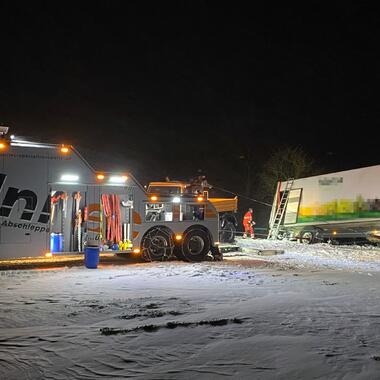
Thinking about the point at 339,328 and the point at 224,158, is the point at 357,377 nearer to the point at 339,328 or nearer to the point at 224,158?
the point at 339,328

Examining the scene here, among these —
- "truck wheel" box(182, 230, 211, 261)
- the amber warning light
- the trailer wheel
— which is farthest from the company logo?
the trailer wheel

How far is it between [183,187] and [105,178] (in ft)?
22.4

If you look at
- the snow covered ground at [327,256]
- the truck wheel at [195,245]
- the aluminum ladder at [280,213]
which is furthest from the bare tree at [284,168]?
the truck wheel at [195,245]

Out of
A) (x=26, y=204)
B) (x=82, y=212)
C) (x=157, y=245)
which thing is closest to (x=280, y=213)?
(x=157, y=245)

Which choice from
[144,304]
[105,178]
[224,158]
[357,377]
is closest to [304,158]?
[224,158]

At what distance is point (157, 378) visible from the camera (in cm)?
520

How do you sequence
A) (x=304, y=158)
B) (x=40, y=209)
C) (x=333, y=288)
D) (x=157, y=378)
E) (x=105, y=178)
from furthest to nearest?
1. (x=304, y=158)
2. (x=105, y=178)
3. (x=40, y=209)
4. (x=333, y=288)
5. (x=157, y=378)

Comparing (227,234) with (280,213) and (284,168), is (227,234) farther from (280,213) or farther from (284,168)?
(284,168)

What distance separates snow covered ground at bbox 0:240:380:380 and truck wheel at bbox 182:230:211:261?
2.63 meters

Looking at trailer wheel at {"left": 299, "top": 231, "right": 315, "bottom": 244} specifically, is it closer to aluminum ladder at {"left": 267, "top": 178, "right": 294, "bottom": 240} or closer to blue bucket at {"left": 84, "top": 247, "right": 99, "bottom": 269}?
aluminum ladder at {"left": 267, "top": 178, "right": 294, "bottom": 240}

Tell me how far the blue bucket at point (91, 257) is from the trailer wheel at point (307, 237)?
12257 millimetres

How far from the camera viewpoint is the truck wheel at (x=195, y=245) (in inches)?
626

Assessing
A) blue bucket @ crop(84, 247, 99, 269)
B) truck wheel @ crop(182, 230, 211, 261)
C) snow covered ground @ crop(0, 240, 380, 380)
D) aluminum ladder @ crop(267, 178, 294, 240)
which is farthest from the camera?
aluminum ladder @ crop(267, 178, 294, 240)

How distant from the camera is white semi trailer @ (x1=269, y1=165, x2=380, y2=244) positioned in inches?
816
